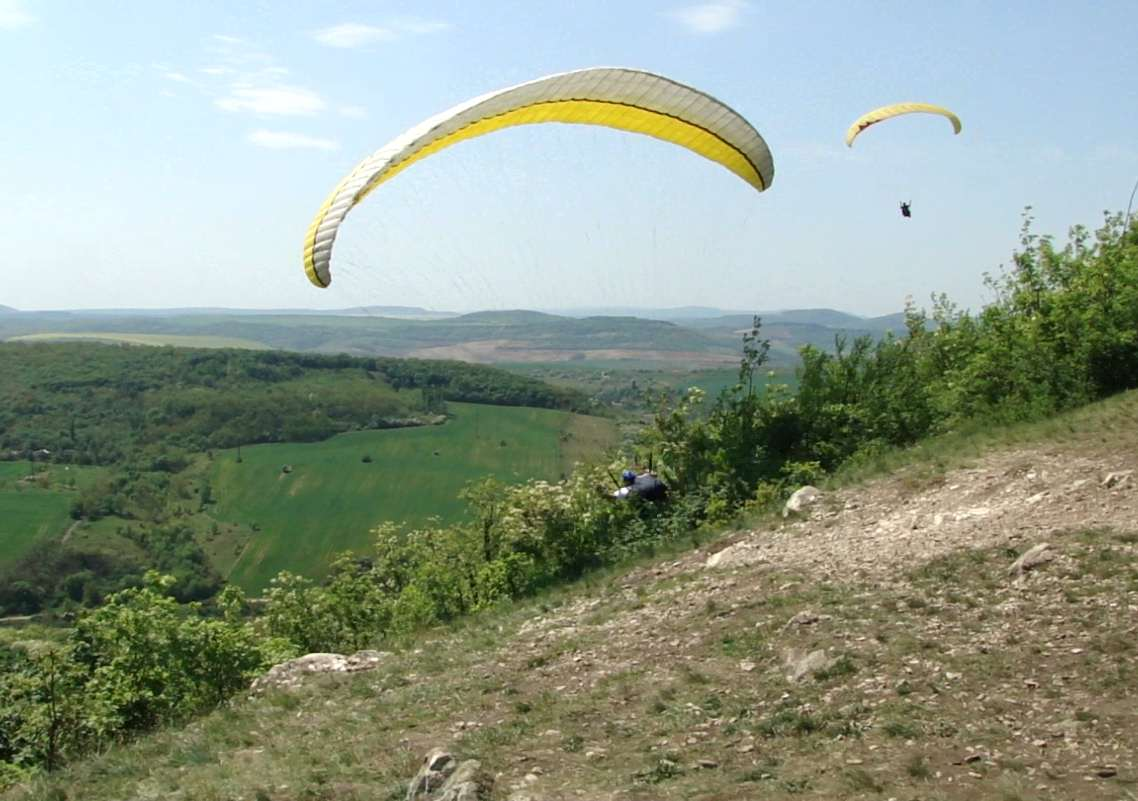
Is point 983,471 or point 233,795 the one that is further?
point 983,471

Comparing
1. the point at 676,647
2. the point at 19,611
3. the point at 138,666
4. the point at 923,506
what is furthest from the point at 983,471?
the point at 19,611

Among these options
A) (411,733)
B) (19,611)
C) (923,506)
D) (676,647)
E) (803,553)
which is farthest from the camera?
(19,611)

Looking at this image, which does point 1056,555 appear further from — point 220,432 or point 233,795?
point 220,432

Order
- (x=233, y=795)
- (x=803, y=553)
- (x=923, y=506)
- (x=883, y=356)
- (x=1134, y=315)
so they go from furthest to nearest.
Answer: (x=883, y=356) < (x=1134, y=315) < (x=923, y=506) < (x=803, y=553) < (x=233, y=795)

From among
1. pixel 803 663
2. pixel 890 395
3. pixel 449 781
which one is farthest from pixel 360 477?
pixel 449 781

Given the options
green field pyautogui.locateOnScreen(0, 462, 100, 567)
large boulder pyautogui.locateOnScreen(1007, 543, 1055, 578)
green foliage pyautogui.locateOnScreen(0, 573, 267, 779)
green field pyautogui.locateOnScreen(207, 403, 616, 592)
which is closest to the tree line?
green foliage pyautogui.locateOnScreen(0, 573, 267, 779)

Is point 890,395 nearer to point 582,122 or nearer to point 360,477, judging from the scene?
point 582,122

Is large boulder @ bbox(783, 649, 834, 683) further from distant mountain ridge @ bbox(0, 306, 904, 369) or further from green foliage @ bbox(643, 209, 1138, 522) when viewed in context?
distant mountain ridge @ bbox(0, 306, 904, 369)
